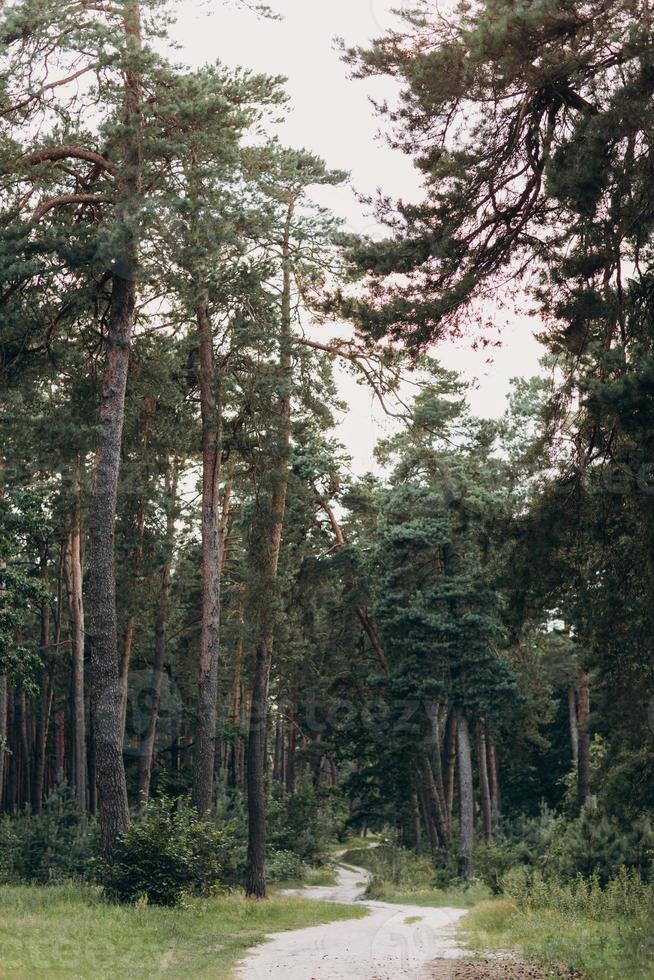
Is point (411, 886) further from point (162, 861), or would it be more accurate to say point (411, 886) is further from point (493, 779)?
point (162, 861)

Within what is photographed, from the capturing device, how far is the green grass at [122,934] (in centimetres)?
1006

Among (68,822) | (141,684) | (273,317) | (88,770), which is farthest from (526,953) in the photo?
(88,770)

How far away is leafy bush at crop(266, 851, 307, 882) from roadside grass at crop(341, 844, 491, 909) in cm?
231

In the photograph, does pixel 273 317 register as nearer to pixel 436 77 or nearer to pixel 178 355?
pixel 178 355

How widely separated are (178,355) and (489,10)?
1193cm

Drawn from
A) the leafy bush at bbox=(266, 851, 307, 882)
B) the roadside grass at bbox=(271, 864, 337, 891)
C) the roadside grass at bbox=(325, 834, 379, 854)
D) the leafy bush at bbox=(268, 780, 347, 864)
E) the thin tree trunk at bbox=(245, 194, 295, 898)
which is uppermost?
the thin tree trunk at bbox=(245, 194, 295, 898)

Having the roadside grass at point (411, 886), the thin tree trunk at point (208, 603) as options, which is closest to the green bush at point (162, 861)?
the thin tree trunk at point (208, 603)

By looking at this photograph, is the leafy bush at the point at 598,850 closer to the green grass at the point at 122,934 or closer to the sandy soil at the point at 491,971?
the green grass at the point at 122,934

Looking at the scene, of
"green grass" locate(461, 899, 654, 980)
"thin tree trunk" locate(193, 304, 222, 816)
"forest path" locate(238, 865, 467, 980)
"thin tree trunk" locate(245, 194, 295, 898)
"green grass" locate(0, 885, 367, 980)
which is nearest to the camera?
"green grass" locate(461, 899, 654, 980)

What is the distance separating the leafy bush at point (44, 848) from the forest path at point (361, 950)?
7079 mm

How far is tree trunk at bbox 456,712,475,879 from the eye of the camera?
3056 centimetres

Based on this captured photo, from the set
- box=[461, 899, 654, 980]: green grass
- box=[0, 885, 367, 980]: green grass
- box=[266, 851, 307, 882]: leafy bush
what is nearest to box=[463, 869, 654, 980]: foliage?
box=[461, 899, 654, 980]: green grass

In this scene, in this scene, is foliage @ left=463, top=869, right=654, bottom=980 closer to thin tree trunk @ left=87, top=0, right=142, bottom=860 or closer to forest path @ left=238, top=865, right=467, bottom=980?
forest path @ left=238, top=865, right=467, bottom=980

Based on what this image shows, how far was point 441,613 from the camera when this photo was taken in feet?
99.7
